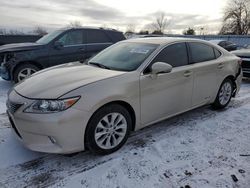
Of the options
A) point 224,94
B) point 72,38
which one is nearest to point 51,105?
point 224,94

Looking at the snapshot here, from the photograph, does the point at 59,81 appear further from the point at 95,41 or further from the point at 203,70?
the point at 95,41

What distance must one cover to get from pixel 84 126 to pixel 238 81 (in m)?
3.71

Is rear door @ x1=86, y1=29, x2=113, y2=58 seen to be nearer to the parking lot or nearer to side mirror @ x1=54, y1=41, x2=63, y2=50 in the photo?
side mirror @ x1=54, y1=41, x2=63, y2=50

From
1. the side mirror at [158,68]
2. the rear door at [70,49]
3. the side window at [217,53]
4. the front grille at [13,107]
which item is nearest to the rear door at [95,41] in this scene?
the rear door at [70,49]

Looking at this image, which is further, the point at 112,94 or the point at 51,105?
the point at 112,94

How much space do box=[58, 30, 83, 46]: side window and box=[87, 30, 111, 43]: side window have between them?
294 mm

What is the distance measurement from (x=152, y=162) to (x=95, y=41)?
517 cm

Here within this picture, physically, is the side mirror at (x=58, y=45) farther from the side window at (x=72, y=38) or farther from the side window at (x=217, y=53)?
the side window at (x=217, y=53)

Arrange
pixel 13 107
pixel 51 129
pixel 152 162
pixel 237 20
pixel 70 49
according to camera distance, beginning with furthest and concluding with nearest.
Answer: pixel 237 20 < pixel 70 49 < pixel 152 162 < pixel 13 107 < pixel 51 129

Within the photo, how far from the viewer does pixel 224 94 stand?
4.64 metres

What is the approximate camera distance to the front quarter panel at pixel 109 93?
2.61m

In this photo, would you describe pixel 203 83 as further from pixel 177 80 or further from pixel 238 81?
pixel 238 81

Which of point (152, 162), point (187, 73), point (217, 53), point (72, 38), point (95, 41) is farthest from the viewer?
point (95, 41)

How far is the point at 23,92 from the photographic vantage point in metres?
2.82
